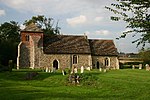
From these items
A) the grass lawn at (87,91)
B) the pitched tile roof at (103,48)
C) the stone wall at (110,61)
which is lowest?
the grass lawn at (87,91)

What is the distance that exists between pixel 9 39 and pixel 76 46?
25070 millimetres

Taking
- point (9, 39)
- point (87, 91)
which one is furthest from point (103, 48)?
point (87, 91)

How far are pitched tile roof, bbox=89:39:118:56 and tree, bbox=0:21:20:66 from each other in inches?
658

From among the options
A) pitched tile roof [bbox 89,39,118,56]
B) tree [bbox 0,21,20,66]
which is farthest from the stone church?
tree [bbox 0,21,20,66]

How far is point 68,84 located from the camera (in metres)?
25.9

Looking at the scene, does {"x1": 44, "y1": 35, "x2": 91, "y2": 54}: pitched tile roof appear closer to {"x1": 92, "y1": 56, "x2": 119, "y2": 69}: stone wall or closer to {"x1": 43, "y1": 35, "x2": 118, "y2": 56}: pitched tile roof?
{"x1": 43, "y1": 35, "x2": 118, "y2": 56}: pitched tile roof

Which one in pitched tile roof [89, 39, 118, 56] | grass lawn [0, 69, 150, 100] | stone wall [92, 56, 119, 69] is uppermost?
pitched tile roof [89, 39, 118, 56]

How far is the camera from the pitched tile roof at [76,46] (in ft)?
190

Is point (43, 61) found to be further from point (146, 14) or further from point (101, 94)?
point (146, 14)

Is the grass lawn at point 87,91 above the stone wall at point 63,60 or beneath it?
beneath

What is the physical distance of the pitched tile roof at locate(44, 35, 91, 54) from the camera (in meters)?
57.7

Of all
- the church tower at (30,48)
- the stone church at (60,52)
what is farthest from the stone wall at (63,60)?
the church tower at (30,48)

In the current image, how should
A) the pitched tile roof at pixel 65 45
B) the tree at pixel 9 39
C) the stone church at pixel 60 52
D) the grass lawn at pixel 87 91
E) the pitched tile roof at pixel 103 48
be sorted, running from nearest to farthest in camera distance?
→ the grass lawn at pixel 87 91, the stone church at pixel 60 52, the pitched tile roof at pixel 65 45, the pitched tile roof at pixel 103 48, the tree at pixel 9 39

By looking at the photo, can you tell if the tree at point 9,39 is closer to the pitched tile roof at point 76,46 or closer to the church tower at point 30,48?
the church tower at point 30,48
